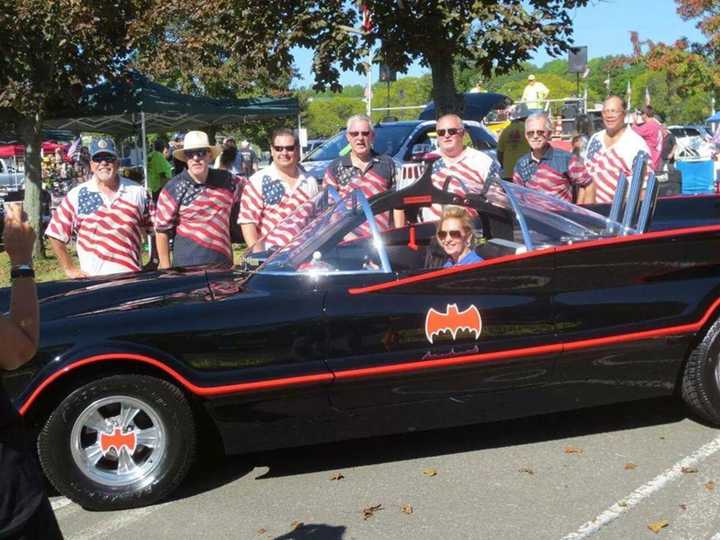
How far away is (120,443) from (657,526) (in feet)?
7.70

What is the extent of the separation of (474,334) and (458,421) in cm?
45

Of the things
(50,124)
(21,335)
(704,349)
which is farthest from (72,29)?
(21,335)

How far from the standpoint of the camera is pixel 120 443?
4.12 meters

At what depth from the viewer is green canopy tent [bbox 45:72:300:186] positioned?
533 inches

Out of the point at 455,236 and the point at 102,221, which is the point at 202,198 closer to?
the point at 102,221

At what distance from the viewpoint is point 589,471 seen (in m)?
4.38

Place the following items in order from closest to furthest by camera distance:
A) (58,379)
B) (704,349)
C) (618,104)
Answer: (58,379) < (704,349) < (618,104)

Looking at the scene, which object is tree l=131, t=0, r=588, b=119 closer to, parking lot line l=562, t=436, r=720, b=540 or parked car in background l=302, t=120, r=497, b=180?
parked car in background l=302, t=120, r=497, b=180

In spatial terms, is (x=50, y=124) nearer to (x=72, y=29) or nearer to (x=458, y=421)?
(x=72, y=29)

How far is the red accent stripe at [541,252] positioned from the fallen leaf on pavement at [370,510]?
3.22 feet

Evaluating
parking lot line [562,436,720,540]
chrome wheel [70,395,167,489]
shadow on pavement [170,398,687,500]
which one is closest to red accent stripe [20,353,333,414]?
chrome wheel [70,395,167,489]

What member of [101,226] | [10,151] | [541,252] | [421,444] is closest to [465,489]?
[421,444]

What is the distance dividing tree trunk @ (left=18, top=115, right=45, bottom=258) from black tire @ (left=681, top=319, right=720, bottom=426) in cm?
1021

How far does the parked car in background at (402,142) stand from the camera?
519 inches
